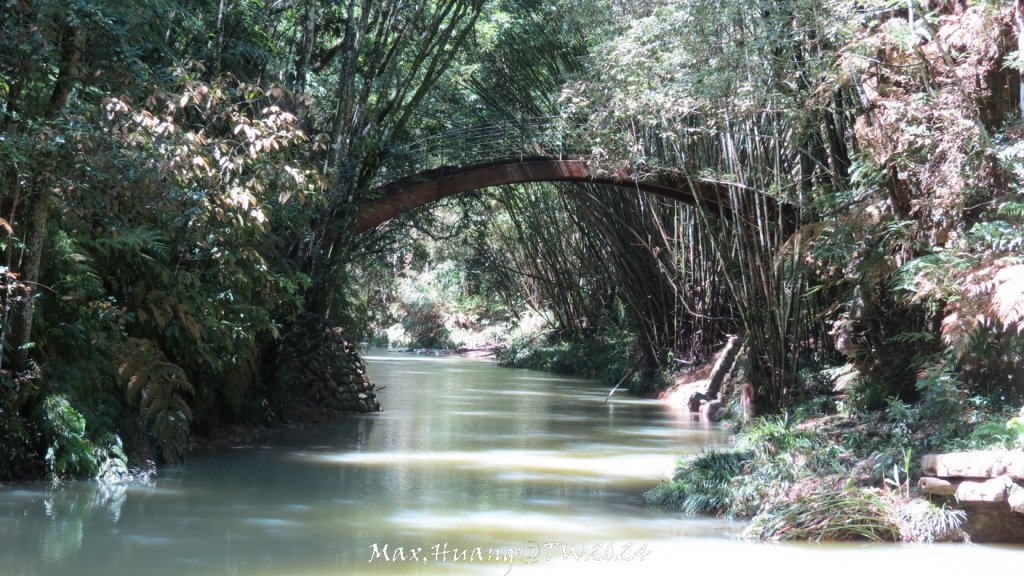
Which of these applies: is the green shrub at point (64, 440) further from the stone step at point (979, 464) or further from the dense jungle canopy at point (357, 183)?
the stone step at point (979, 464)

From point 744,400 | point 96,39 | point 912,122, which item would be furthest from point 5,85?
point 744,400

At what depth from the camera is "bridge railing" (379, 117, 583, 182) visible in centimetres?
1037

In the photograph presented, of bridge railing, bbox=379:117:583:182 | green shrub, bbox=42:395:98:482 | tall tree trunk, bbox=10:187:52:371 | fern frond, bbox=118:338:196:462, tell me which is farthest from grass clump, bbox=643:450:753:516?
bridge railing, bbox=379:117:583:182

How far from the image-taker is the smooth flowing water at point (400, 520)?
14.6ft

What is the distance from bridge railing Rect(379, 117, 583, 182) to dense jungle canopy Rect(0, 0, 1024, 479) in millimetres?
120

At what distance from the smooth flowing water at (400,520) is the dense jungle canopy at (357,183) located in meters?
0.77

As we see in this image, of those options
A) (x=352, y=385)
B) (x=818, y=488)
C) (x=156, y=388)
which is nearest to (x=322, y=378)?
(x=352, y=385)

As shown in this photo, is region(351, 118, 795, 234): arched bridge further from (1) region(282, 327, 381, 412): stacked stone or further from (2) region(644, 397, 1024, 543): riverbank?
(2) region(644, 397, 1024, 543): riverbank

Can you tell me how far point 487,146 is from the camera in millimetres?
11922

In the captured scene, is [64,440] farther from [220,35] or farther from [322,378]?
[322,378]

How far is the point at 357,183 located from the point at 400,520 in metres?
5.20

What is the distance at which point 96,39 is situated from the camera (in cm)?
577

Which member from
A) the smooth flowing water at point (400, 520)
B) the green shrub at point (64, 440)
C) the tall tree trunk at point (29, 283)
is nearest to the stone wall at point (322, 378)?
the smooth flowing water at point (400, 520)

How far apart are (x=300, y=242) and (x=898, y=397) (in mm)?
5661
